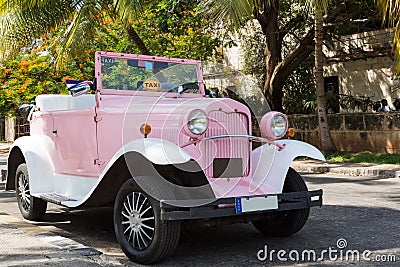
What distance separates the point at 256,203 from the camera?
5.09 metres

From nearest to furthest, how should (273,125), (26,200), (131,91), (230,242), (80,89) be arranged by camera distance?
(273,125) → (230,242) → (80,89) → (131,91) → (26,200)

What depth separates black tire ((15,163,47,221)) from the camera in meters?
7.18

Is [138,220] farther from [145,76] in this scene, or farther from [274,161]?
[145,76]

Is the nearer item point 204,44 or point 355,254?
point 355,254

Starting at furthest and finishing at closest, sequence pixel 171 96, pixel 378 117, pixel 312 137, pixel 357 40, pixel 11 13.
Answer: pixel 357 40
pixel 312 137
pixel 378 117
pixel 11 13
pixel 171 96

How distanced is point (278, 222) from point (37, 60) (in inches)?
668

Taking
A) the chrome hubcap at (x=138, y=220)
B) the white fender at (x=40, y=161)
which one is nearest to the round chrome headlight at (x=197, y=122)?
the chrome hubcap at (x=138, y=220)

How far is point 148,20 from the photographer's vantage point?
1998cm

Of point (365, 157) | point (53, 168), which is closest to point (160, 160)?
point (53, 168)

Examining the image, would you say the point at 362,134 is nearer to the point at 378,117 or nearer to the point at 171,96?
the point at 378,117

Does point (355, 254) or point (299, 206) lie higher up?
point (299, 206)

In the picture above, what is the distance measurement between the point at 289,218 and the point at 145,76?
2483mm

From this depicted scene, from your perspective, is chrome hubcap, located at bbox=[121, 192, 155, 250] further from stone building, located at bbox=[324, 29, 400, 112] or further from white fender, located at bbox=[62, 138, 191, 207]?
stone building, located at bbox=[324, 29, 400, 112]

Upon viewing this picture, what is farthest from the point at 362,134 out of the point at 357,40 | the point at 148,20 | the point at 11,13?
the point at 11,13
